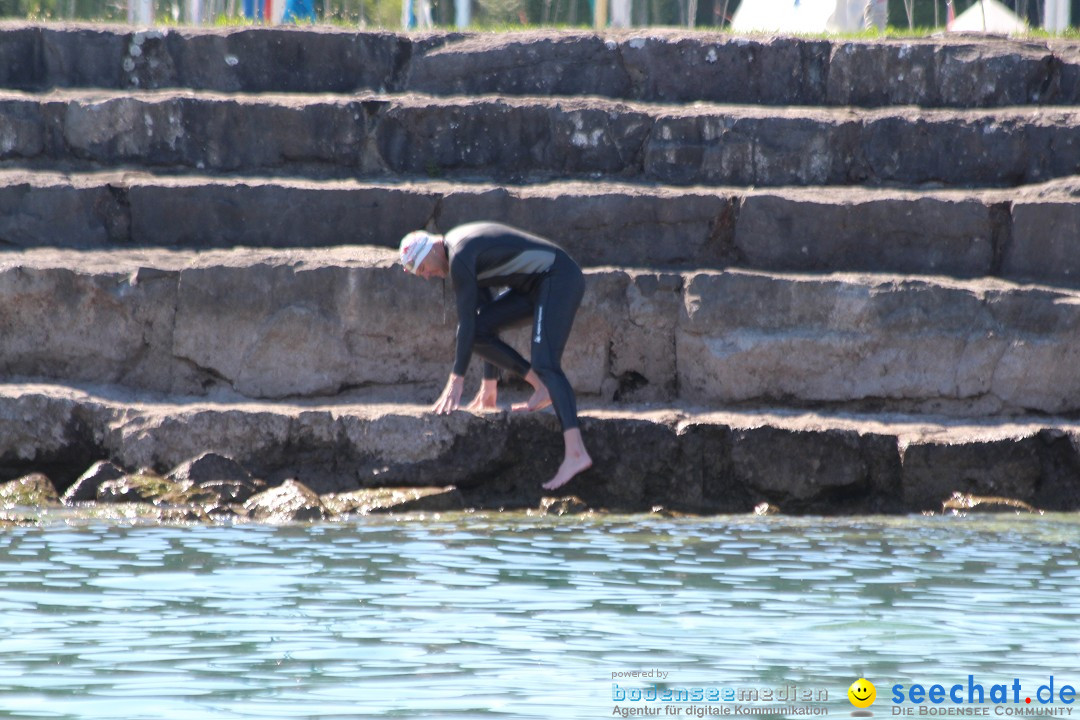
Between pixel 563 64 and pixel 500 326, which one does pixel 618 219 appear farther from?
pixel 563 64

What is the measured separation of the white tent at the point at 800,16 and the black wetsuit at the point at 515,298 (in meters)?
9.12

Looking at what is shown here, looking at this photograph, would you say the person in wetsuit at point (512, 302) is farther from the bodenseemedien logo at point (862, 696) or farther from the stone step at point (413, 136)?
the bodenseemedien logo at point (862, 696)

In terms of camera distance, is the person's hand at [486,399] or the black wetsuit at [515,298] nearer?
the black wetsuit at [515,298]

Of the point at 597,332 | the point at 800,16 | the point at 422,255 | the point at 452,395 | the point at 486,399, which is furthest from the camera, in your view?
the point at 800,16

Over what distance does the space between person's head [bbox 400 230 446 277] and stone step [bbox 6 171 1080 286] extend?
1.35 meters

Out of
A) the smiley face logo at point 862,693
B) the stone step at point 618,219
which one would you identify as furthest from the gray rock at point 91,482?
the smiley face logo at point 862,693

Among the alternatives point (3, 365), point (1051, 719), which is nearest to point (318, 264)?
point (3, 365)

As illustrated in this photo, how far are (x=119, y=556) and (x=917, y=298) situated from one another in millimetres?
4311

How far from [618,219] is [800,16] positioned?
1032 centimetres

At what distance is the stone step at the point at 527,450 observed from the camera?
22.8 ft

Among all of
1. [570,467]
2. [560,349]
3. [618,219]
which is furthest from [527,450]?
[618,219]

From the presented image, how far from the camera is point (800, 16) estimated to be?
1748 centimetres

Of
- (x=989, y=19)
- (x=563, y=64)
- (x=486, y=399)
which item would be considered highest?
(x=989, y=19)

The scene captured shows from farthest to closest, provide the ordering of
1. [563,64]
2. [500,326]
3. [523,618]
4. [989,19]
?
[989,19] → [563,64] → [500,326] → [523,618]
